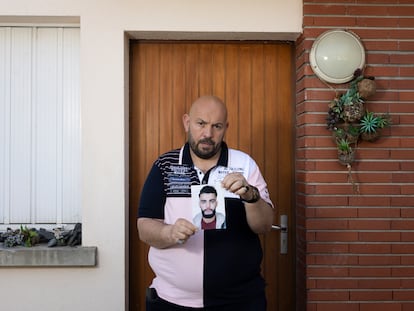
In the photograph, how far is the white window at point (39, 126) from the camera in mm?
3564

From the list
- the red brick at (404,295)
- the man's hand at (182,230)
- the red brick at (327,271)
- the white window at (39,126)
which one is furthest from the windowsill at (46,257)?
the red brick at (404,295)

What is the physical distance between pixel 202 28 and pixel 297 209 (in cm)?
149

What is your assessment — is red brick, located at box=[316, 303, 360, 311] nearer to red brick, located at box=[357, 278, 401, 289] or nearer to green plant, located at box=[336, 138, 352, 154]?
red brick, located at box=[357, 278, 401, 289]

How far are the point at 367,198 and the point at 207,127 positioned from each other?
1481 millimetres

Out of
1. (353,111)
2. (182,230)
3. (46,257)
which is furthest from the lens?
(46,257)

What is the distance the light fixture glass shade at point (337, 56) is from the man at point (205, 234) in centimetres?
114

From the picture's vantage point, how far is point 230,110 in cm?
365

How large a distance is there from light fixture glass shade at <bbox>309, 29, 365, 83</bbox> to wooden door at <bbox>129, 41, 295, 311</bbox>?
38 centimetres

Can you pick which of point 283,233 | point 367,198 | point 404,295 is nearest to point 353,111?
point 367,198

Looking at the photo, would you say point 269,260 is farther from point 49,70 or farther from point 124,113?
point 49,70

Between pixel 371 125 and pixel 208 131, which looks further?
pixel 371 125

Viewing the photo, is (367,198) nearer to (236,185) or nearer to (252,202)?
(252,202)

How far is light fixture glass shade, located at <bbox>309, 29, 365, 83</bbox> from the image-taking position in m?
3.29

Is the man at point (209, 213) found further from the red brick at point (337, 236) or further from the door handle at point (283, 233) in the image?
the door handle at point (283, 233)
